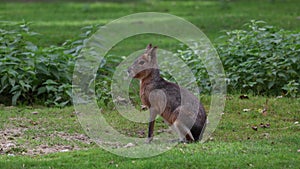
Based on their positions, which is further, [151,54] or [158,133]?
[158,133]

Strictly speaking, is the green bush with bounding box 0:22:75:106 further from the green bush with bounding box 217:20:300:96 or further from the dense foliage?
the green bush with bounding box 217:20:300:96

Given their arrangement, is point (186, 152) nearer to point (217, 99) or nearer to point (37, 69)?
point (217, 99)

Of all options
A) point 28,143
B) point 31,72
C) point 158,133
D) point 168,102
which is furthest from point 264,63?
point 28,143

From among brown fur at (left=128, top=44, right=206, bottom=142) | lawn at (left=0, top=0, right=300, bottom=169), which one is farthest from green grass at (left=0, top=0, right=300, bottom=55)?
brown fur at (left=128, top=44, right=206, bottom=142)

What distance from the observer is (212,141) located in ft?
26.6

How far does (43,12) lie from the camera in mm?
18750

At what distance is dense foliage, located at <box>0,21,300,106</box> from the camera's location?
10.9 metres

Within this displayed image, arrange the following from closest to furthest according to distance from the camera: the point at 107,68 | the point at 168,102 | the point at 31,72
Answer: the point at 168,102 < the point at 31,72 < the point at 107,68

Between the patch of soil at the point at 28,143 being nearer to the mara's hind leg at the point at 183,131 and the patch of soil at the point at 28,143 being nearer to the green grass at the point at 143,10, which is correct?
the mara's hind leg at the point at 183,131

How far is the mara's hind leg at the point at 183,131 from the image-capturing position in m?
7.82

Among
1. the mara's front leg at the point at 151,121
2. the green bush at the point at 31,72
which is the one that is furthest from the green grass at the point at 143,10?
the mara's front leg at the point at 151,121

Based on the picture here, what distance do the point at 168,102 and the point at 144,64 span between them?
56cm

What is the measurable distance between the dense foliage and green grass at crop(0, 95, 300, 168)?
1.62ft

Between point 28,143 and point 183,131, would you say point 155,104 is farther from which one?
point 28,143
